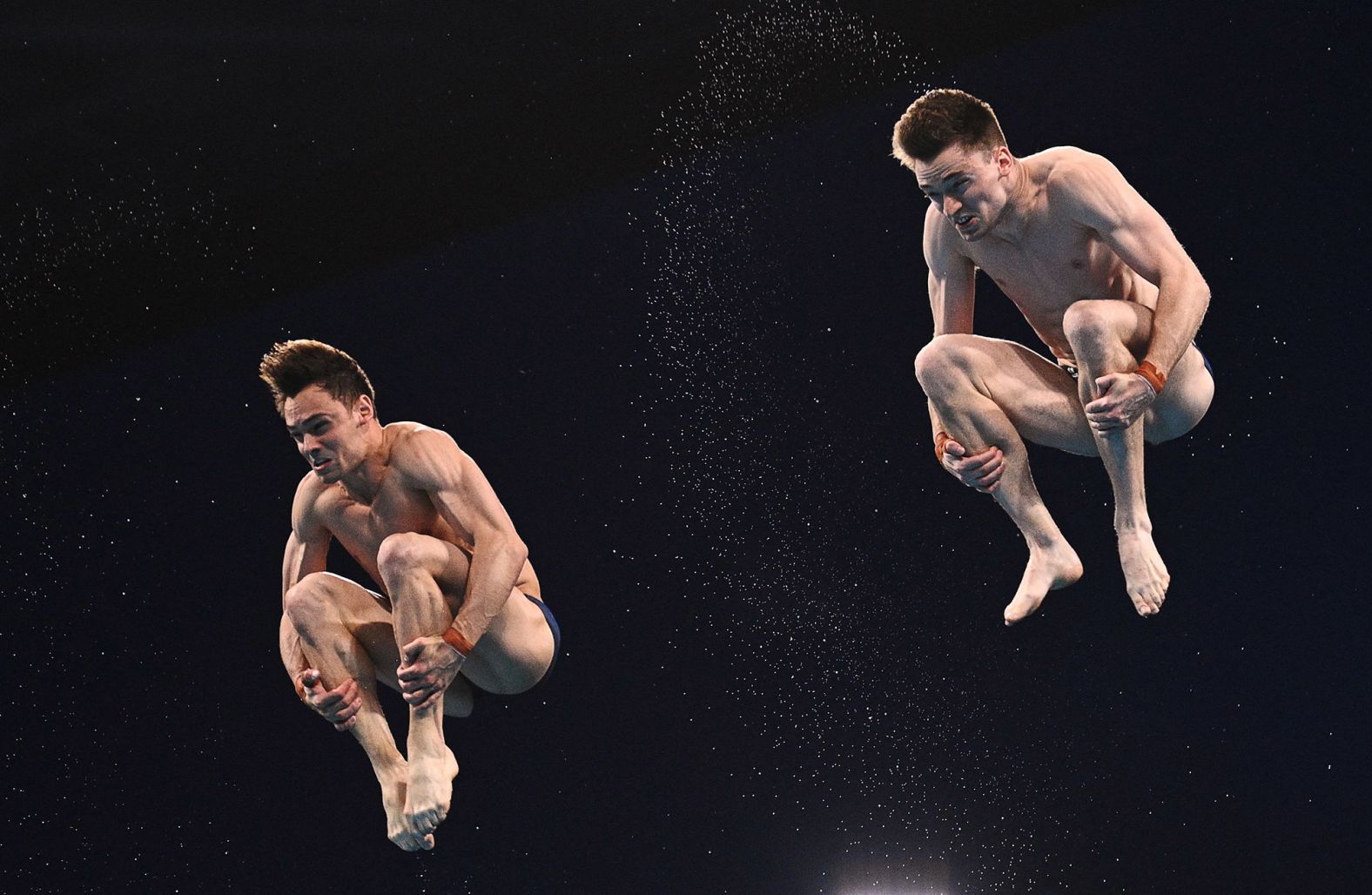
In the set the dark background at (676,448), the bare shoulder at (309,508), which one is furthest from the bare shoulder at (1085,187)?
the bare shoulder at (309,508)

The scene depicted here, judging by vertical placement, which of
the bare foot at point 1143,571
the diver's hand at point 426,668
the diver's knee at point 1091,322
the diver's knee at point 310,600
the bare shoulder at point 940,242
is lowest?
the bare foot at point 1143,571

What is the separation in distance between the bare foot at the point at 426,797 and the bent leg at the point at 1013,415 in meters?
1.32

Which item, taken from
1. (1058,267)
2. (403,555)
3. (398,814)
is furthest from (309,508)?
(1058,267)

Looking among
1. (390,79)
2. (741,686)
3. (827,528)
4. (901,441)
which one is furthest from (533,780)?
(390,79)

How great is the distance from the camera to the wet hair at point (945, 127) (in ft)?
11.0

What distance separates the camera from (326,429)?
3.65 meters

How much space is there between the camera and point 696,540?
5207 millimetres

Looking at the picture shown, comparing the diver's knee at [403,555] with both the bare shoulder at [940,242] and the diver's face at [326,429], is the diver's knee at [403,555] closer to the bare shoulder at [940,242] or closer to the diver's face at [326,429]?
the diver's face at [326,429]

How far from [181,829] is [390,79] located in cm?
276

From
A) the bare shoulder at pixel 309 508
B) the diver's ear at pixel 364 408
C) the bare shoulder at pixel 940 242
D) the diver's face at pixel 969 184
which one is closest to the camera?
the diver's face at pixel 969 184

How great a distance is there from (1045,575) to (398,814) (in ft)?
5.05

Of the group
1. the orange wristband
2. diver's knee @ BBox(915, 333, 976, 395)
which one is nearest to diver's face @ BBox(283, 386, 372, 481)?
diver's knee @ BBox(915, 333, 976, 395)

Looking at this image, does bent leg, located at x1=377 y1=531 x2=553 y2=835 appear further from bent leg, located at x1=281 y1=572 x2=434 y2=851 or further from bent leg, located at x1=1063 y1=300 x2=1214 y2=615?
bent leg, located at x1=1063 y1=300 x2=1214 y2=615

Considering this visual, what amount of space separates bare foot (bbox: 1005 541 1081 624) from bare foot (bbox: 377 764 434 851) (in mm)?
1401
